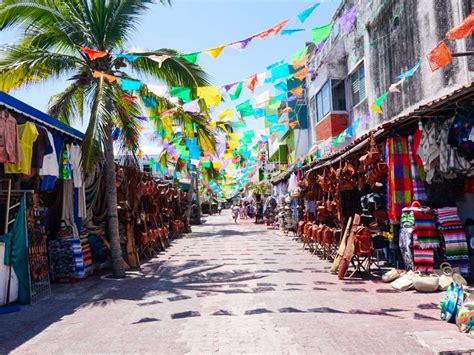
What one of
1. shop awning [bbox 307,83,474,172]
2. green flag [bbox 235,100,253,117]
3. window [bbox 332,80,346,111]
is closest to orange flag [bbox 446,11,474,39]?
shop awning [bbox 307,83,474,172]

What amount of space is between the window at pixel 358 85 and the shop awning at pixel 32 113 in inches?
441

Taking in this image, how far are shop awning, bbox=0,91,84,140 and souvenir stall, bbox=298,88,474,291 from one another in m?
6.63

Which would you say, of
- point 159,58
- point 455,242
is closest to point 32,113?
point 159,58

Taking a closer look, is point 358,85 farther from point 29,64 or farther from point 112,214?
point 29,64

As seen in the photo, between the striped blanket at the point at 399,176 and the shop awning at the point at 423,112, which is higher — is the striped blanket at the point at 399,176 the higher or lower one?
the lower one

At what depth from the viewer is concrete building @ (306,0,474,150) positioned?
11.2m

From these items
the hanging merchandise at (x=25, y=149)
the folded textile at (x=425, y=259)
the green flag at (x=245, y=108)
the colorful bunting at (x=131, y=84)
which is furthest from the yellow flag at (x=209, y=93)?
the folded textile at (x=425, y=259)

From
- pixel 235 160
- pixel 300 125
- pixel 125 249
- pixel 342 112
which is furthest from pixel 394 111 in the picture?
pixel 235 160

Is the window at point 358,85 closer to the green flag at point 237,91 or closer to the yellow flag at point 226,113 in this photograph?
the yellow flag at point 226,113

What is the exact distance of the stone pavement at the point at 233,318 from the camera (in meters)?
5.34

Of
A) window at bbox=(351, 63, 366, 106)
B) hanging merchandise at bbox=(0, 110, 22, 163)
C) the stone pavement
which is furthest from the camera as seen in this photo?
window at bbox=(351, 63, 366, 106)

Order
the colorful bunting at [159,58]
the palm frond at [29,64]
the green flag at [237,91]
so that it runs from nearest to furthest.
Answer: the colorful bunting at [159,58] → the palm frond at [29,64] → the green flag at [237,91]

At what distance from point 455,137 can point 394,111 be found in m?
7.01

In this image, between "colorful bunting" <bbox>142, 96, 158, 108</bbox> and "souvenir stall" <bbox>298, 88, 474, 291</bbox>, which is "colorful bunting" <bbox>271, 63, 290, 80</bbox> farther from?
"colorful bunting" <bbox>142, 96, 158, 108</bbox>
